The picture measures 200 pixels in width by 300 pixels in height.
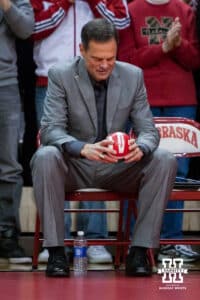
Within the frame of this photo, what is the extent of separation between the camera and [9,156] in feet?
19.9

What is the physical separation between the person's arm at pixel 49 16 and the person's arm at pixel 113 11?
0.59 feet

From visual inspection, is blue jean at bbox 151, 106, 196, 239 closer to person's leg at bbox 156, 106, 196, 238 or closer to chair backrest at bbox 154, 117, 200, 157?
person's leg at bbox 156, 106, 196, 238

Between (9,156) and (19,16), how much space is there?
0.91 m

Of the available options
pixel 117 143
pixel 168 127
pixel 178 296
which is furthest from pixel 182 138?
pixel 178 296

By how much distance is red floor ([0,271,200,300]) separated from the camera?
4.53m

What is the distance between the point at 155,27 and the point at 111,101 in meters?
1.15

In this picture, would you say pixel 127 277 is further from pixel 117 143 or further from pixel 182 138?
pixel 182 138

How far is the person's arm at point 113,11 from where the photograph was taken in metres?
6.26

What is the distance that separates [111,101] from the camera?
17.9ft

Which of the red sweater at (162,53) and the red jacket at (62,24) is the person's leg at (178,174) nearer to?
the red sweater at (162,53)

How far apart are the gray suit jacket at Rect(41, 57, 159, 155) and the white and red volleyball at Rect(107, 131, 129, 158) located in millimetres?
248

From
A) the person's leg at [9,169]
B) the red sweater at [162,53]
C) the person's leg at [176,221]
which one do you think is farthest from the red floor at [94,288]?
the red sweater at [162,53]

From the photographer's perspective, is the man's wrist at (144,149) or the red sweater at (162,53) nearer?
the man's wrist at (144,149)

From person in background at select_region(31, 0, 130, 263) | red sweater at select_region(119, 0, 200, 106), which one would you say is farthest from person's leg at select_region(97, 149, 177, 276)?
red sweater at select_region(119, 0, 200, 106)
